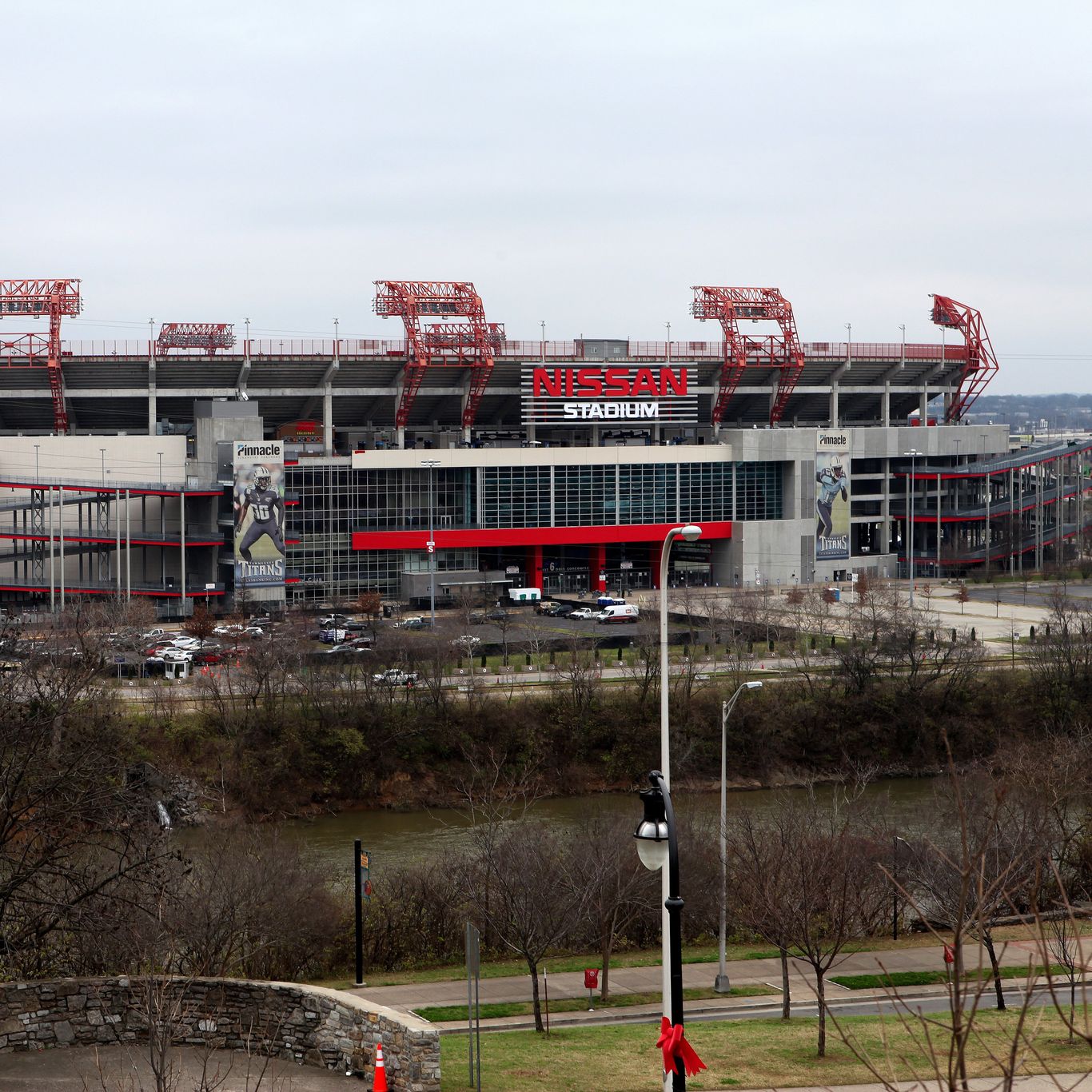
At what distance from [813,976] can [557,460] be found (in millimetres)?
57494

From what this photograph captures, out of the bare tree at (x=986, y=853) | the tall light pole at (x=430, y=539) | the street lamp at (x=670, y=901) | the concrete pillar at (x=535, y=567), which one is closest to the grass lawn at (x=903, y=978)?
the bare tree at (x=986, y=853)

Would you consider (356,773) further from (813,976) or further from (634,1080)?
(634,1080)

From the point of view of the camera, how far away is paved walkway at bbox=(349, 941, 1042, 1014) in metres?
27.4

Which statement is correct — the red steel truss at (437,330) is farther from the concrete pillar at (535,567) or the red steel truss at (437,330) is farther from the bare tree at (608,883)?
the bare tree at (608,883)

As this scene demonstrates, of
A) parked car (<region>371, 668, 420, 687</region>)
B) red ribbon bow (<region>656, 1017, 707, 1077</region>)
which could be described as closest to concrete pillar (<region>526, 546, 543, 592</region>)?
parked car (<region>371, 668, 420, 687</region>)

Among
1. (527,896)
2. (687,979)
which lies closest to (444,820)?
(687,979)

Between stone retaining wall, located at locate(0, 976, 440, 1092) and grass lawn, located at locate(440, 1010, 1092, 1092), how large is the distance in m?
1.65

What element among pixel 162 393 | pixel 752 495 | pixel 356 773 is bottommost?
pixel 356 773

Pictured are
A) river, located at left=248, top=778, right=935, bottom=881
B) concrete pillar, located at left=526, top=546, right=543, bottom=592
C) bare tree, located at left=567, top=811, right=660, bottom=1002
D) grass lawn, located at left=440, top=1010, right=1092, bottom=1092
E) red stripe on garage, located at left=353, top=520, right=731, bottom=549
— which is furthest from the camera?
concrete pillar, located at left=526, top=546, right=543, bottom=592

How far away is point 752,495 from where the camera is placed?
90375 millimetres

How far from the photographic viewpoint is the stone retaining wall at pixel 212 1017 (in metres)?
18.2

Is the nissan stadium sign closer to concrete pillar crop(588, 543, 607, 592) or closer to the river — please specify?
concrete pillar crop(588, 543, 607, 592)

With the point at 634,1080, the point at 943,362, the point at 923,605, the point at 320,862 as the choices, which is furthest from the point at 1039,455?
the point at 634,1080

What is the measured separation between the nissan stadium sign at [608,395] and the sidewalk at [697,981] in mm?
56983
